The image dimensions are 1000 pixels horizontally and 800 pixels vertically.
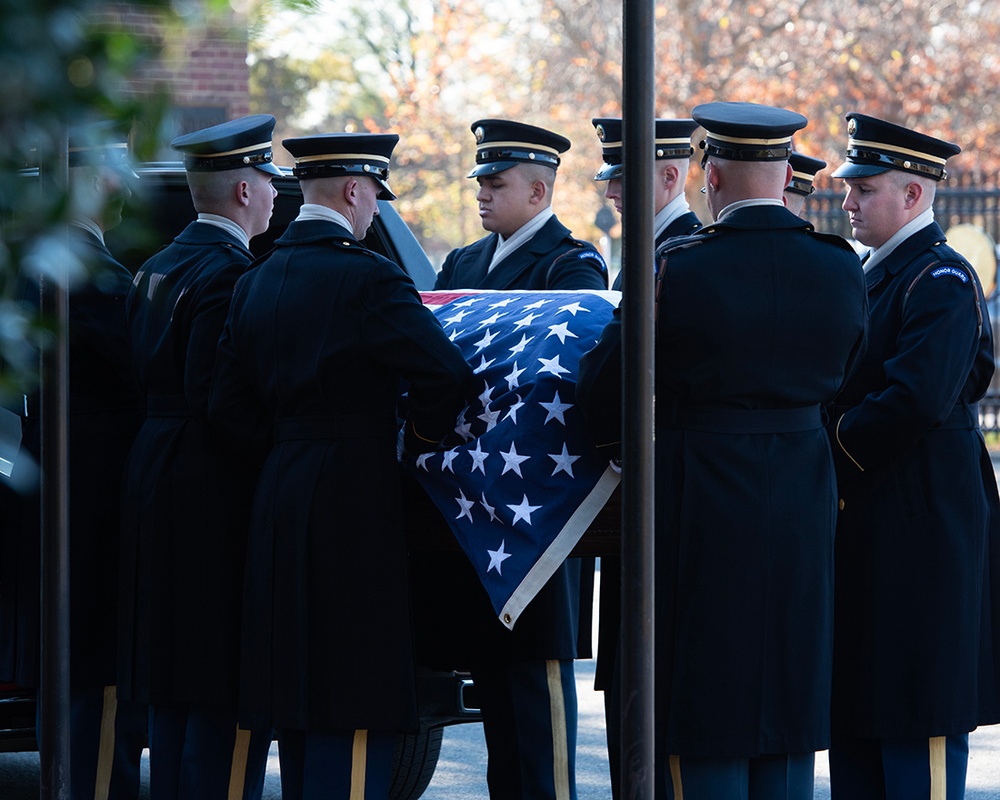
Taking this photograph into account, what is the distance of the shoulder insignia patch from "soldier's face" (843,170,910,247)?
235 millimetres

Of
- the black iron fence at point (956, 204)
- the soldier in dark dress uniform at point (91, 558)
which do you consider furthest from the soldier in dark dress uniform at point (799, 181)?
the black iron fence at point (956, 204)

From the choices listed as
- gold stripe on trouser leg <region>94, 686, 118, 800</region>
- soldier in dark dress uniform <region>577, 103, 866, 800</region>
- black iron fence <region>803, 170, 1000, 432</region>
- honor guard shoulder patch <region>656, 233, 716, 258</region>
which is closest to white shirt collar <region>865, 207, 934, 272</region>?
soldier in dark dress uniform <region>577, 103, 866, 800</region>

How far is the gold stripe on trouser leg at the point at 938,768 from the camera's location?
3756mm

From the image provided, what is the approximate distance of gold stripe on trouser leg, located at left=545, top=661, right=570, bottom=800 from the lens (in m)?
4.17

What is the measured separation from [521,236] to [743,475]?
1.75m

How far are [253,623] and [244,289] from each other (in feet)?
2.75

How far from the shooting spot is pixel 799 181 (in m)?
4.61

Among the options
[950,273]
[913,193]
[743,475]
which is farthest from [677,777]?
[913,193]

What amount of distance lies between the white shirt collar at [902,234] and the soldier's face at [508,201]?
134 cm

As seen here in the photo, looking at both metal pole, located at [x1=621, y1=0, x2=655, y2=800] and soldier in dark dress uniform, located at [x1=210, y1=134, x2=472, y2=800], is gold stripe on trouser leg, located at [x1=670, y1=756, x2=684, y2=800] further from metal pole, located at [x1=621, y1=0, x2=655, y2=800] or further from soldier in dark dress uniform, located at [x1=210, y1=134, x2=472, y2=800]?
metal pole, located at [x1=621, y1=0, x2=655, y2=800]

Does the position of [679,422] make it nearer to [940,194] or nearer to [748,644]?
[748,644]

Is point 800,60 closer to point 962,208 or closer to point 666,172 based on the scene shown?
point 962,208

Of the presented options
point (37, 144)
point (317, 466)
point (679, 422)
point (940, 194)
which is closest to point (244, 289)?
point (317, 466)

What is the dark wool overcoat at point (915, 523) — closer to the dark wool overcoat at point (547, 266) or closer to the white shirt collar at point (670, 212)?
the white shirt collar at point (670, 212)
